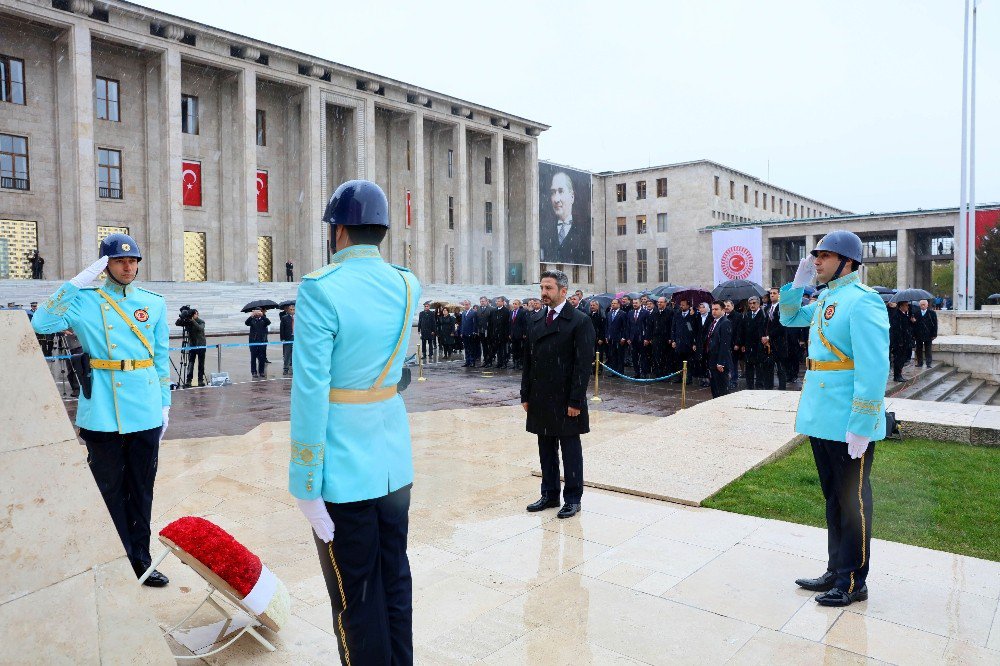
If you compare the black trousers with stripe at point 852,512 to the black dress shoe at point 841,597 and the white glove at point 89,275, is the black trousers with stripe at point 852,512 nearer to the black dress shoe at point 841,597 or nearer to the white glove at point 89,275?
the black dress shoe at point 841,597

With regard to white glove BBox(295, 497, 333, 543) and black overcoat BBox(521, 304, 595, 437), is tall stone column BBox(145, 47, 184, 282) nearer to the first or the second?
black overcoat BBox(521, 304, 595, 437)

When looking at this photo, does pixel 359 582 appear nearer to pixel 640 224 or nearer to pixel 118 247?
pixel 118 247

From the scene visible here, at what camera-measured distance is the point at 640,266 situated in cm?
6419

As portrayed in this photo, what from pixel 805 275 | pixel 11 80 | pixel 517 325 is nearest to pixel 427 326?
pixel 517 325

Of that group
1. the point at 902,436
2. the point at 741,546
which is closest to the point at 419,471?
the point at 741,546

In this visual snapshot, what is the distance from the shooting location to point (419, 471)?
7.24 metres

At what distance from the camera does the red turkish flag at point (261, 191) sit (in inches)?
1603

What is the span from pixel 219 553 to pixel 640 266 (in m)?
62.8

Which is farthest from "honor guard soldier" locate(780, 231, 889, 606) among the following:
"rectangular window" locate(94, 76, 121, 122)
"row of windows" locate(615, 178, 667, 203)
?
"row of windows" locate(615, 178, 667, 203)

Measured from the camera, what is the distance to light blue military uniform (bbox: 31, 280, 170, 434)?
13.7 ft

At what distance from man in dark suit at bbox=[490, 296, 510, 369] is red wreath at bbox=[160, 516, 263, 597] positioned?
16.3m

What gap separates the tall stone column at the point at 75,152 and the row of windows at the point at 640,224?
44.3 m

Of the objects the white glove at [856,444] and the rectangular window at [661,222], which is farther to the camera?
the rectangular window at [661,222]

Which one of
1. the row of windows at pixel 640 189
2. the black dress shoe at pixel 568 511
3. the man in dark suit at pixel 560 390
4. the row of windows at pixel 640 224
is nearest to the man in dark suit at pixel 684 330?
the man in dark suit at pixel 560 390
